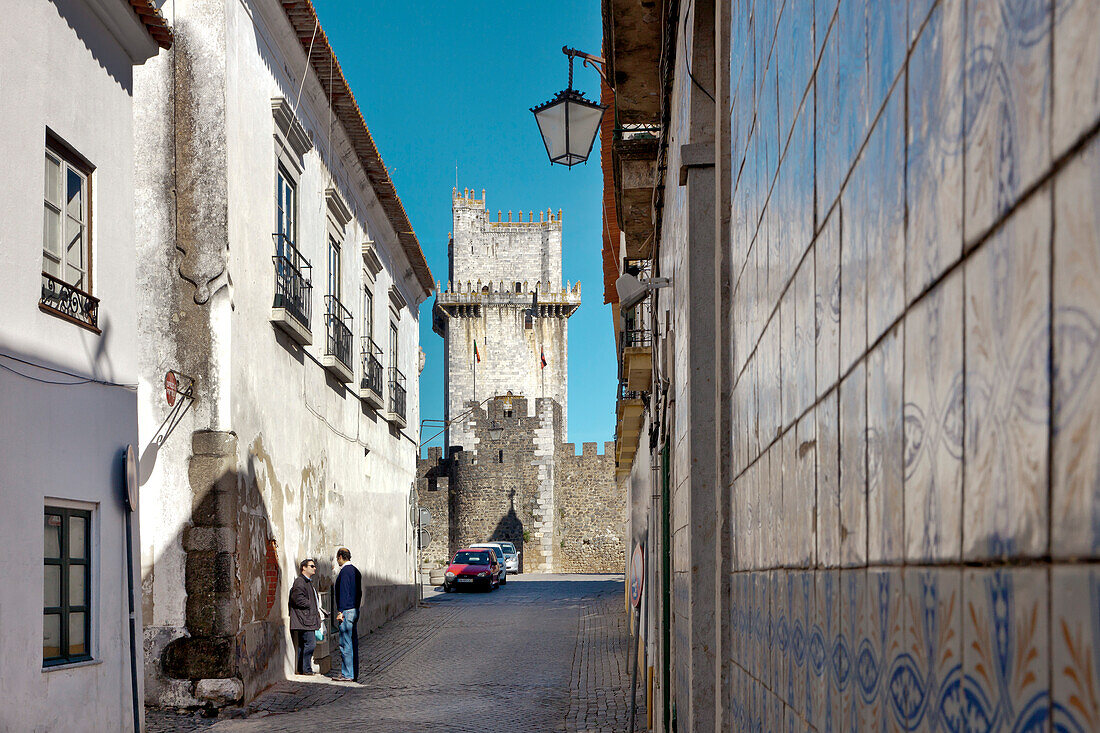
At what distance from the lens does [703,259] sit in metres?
5.27

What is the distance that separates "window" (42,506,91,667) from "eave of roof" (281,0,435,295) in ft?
25.7

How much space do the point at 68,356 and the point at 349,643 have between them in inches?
251

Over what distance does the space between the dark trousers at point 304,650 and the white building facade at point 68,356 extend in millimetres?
4215

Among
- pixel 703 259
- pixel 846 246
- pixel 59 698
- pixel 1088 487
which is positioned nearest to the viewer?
pixel 1088 487

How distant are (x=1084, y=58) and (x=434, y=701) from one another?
11.8 meters

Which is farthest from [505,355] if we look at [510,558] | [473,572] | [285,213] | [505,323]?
[285,213]

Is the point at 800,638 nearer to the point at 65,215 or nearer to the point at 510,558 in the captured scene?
the point at 65,215

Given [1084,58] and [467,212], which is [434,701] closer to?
[1084,58]

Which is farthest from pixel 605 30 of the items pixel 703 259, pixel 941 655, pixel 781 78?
pixel 941 655

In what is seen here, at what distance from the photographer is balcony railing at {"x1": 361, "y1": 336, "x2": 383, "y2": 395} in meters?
19.8

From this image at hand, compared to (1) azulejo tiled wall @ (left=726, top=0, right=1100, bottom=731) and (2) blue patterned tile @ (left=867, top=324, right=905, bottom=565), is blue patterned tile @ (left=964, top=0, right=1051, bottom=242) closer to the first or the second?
(1) azulejo tiled wall @ (left=726, top=0, right=1100, bottom=731)

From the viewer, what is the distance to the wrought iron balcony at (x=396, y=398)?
23312 mm

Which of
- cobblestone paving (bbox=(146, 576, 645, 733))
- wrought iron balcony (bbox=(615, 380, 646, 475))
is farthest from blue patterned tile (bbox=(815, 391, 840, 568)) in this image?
wrought iron balcony (bbox=(615, 380, 646, 475))

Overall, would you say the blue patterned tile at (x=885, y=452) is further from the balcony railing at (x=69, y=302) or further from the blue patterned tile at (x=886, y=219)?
the balcony railing at (x=69, y=302)
